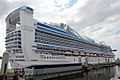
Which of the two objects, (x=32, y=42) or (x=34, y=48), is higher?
(x=32, y=42)

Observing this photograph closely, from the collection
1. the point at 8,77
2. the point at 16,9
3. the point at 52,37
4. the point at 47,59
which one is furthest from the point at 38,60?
the point at 8,77

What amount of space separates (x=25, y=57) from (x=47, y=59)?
9.24 meters

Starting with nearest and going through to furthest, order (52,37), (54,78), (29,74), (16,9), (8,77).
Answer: (8,77) < (29,74) < (54,78) < (16,9) < (52,37)

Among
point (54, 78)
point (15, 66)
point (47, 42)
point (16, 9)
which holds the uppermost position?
point (16, 9)

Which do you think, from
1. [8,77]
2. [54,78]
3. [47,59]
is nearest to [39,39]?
[47,59]

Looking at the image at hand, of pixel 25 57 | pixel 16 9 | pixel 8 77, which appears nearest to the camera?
pixel 8 77

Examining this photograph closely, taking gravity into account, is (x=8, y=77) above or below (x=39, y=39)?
below

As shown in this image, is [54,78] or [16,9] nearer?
[54,78]

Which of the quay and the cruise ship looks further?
the cruise ship

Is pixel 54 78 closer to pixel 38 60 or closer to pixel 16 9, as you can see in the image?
pixel 38 60

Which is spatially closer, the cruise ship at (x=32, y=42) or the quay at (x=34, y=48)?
the quay at (x=34, y=48)

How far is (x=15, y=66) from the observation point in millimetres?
48812

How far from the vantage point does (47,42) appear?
60.7m

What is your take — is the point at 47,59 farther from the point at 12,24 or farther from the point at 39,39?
the point at 12,24
